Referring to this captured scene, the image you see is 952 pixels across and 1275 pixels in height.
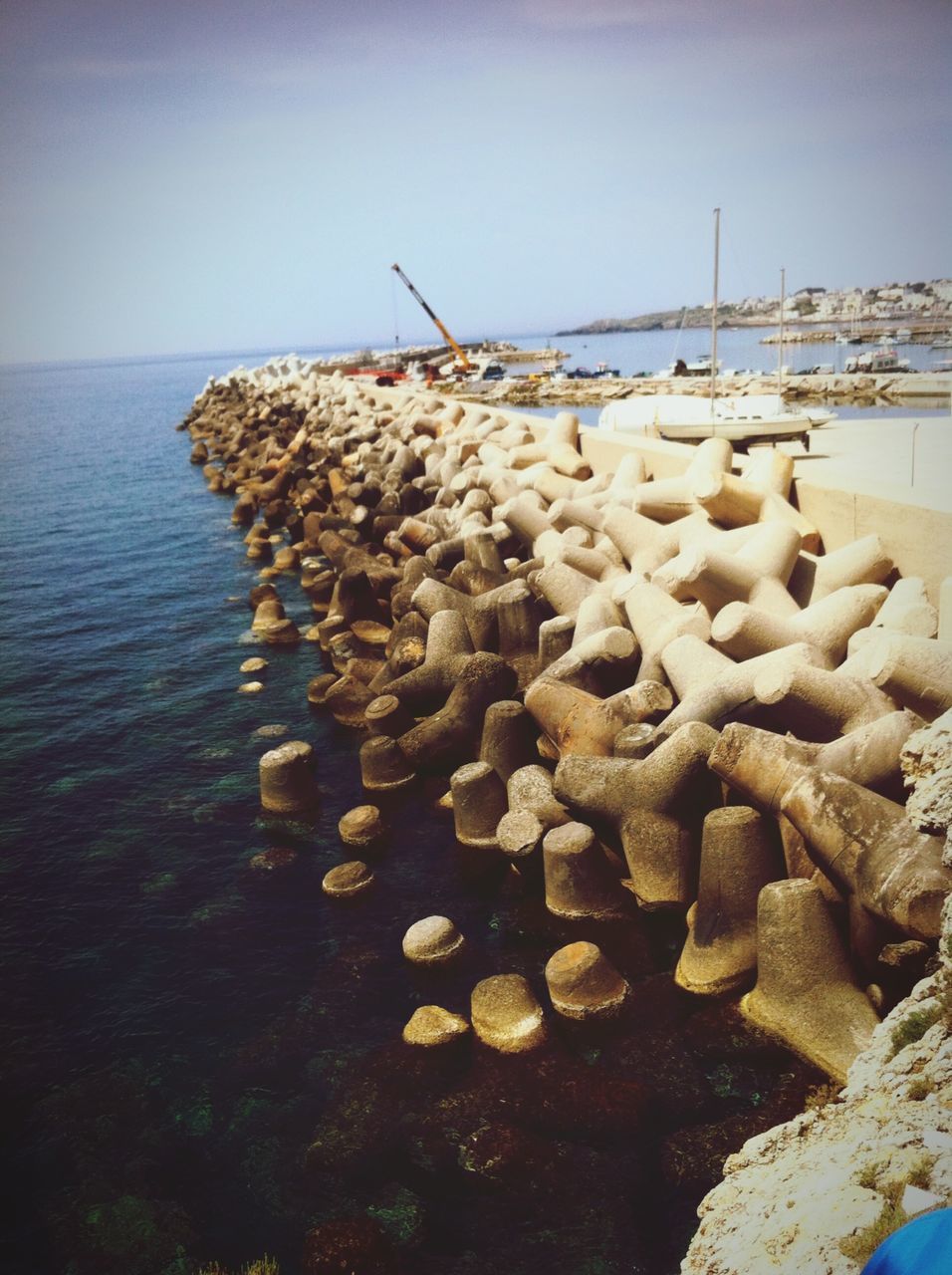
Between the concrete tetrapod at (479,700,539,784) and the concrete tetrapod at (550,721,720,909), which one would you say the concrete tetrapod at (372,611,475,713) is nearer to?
the concrete tetrapod at (479,700,539,784)

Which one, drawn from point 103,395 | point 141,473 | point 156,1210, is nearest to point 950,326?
point 141,473

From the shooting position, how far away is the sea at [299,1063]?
3.89 metres

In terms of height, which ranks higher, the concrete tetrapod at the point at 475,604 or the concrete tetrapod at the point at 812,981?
the concrete tetrapod at the point at 475,604

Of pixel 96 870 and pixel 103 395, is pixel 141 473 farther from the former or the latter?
pixel 103 395

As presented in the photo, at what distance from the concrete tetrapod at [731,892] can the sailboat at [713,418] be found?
8522mm

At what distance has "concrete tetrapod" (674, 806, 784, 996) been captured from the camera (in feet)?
15.4

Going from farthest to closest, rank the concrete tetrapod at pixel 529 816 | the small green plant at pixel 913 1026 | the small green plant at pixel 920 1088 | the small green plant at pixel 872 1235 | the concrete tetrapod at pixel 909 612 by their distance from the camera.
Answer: the concrete tetrapod at pixel 529 816 < the concrete tetrapod at pixel 909 612 < the small green plant at pixel 913 1026 < the small green plant at pixel 920 1088 < the small green plant at pixel 872 1235

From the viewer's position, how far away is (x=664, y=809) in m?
5.18

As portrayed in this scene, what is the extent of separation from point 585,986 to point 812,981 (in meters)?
1.19

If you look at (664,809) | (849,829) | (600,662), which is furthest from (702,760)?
(600,662)

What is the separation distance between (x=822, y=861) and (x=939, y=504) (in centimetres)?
328

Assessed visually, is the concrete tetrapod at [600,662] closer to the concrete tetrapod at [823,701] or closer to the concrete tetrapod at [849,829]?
the concrete tetrapod at [823,701]

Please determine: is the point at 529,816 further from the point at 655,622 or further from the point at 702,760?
the point at 655,622

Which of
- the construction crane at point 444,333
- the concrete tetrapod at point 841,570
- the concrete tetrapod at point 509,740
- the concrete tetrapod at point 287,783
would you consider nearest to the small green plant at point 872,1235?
the concrete tetrapod at point 509,740
